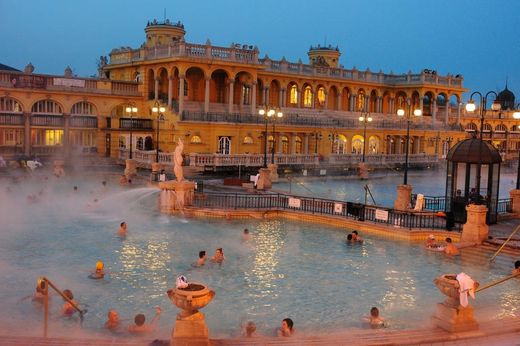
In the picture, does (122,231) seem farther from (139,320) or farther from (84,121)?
(84,121)

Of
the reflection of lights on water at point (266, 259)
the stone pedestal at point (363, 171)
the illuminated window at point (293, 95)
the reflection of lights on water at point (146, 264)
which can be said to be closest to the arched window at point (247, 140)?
the stone pedestal at point (363, 171)

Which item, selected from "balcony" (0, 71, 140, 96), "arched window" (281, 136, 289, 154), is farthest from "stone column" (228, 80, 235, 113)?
"balcony" (0, 71, 140, 96)

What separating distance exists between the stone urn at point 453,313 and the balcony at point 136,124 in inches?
1634

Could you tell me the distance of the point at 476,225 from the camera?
23.2 m

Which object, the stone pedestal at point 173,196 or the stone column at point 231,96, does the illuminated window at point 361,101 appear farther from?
the stone pedestal at point 173,196

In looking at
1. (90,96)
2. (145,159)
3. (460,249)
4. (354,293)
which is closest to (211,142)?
(145,159)

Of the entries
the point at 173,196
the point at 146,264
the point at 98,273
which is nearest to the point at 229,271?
the point at 146,264

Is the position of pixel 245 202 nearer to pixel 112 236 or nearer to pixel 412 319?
pixel 112 236

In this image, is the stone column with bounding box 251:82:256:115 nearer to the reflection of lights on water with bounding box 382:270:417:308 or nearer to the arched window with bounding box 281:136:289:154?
the arched window with bounding box 281:136:289:154

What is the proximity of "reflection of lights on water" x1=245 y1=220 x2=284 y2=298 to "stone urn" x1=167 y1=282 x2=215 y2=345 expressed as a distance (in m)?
5.44

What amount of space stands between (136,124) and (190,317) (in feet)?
139

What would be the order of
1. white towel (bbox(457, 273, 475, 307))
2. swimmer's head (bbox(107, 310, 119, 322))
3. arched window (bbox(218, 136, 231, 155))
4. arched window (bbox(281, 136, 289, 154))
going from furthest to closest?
arched window (bbox(281, 136, 289, 154)) → arched window (bbox(218, 136, 231, 155)) → swimmer's head (bbox(107, 310, 119, 322)) → white towel (bbox(457, 273, 475, 307))

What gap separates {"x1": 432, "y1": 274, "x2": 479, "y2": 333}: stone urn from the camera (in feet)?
43.9

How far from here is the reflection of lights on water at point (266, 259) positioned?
18109mm
